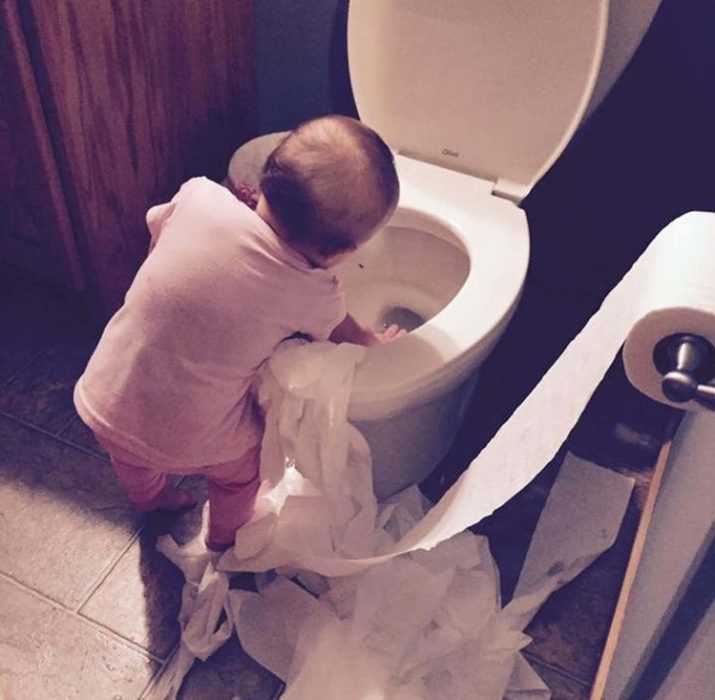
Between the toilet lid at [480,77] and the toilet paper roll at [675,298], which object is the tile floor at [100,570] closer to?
the toilet lid at [480,77]

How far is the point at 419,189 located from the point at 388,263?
169mm

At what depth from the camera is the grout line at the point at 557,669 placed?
1100 mm

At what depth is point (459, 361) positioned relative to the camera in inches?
36.4

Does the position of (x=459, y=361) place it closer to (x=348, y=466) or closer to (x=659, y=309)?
(x=348, y=466)

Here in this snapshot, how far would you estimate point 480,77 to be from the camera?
1.08 metres

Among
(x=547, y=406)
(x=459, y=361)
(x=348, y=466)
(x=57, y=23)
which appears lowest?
(x=348, y=466)

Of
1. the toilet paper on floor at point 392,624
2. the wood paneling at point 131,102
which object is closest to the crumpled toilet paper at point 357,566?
the toilet paper on floor at point 392,624

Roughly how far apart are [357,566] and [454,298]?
344 mm

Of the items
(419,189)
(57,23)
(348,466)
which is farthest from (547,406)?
(57,23)

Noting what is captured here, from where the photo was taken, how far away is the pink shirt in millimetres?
828

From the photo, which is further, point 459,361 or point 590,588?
point 590,588

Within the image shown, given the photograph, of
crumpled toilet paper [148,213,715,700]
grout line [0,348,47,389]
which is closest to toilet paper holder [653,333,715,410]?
crumpled toilet paper [148,213,715,700]

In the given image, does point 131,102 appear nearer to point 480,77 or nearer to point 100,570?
point 480,77

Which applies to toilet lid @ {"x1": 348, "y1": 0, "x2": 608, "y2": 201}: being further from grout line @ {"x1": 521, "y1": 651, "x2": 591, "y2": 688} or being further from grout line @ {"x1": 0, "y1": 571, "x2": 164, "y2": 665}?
grout line @ {"x1": 0, "y1": 571, "x2": 164, "y2": 665}
